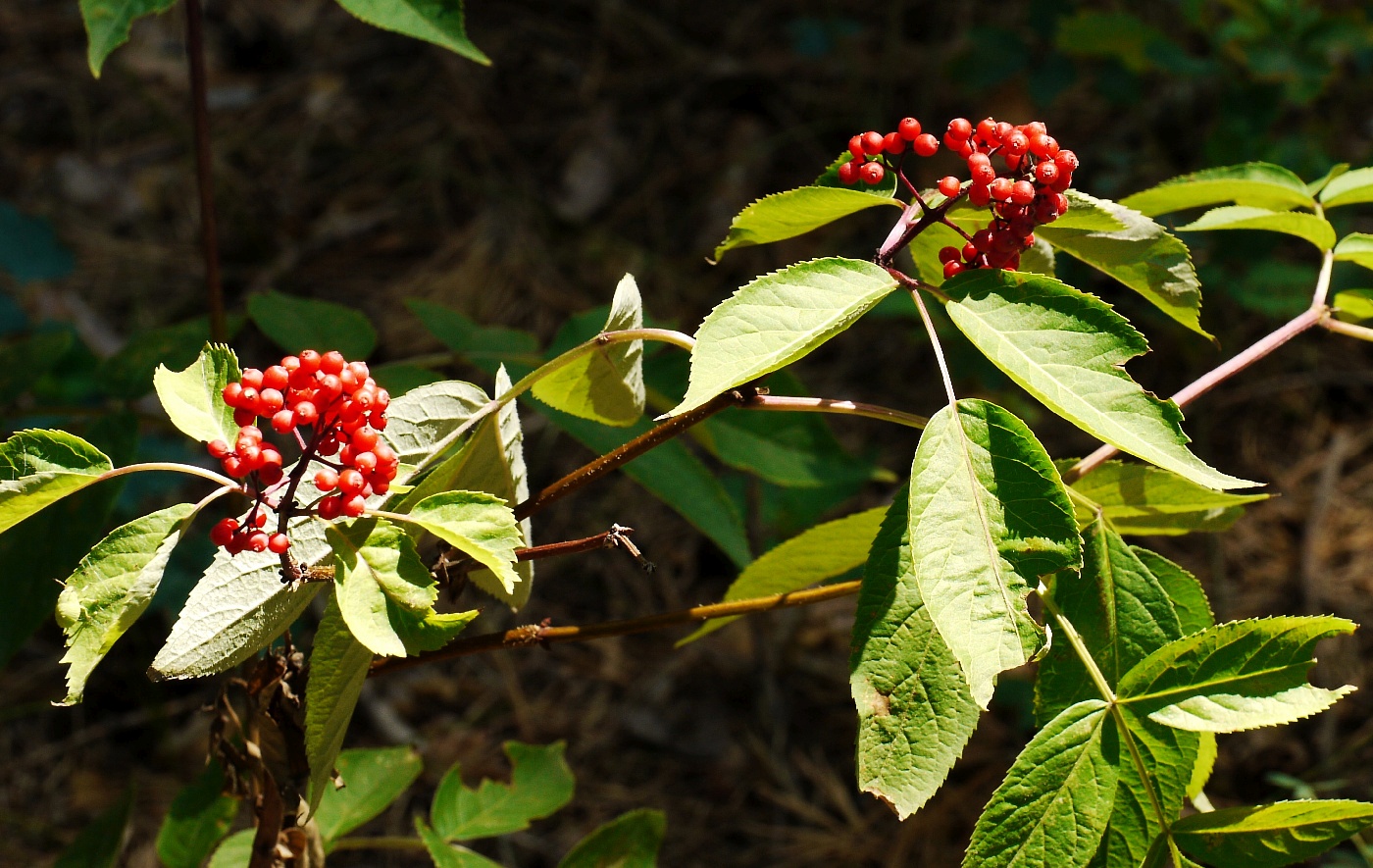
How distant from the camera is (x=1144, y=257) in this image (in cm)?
→ 106

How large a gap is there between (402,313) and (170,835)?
234cm

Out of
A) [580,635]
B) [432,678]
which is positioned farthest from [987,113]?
[580,635]

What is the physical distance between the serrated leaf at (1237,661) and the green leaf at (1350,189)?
0.60m

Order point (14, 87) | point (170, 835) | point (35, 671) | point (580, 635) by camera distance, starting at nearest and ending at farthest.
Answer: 1. point (580, 635)
2. point (170, 835)
3. point (35, 671)
4. point (14, 87)

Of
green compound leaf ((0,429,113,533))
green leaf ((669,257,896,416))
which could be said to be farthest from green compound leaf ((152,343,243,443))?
green leaf ((669,257,896,416))

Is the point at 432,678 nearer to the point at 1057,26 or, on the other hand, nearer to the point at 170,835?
the point at 170,835

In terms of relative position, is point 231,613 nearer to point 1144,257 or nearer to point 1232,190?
point 1144,257

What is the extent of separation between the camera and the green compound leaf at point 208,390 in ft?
3.08

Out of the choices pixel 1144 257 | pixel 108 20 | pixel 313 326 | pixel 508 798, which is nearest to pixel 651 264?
pixel 313 326

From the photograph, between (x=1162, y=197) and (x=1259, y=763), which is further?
(x=1259, y=763)

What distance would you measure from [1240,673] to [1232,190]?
2.14 feet

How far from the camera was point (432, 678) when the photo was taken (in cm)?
310

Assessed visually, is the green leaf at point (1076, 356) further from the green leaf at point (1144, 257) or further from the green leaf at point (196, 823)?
the green leaf at point (196, 823)

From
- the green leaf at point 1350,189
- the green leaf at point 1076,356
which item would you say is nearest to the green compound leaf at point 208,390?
the green leaf at point 1076,356
